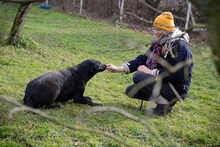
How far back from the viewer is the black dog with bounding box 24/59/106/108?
3841 millimetres

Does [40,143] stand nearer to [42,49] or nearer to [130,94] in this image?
[130,94]

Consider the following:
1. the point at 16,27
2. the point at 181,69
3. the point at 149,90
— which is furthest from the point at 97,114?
the point at 16,27

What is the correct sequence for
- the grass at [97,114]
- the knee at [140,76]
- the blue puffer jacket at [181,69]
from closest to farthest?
the grass at [97,114], the blue puffer jacket at [181,69], the knee at [140,76]

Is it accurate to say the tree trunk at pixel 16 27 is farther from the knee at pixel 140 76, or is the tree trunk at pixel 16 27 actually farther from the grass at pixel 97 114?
the knee at pixel 140 76

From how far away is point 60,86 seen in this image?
4.18 meters

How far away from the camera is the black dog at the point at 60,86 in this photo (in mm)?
3841

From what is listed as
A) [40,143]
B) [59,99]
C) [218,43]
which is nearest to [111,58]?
[59,99]

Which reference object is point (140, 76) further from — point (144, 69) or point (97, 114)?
point (97, 114)

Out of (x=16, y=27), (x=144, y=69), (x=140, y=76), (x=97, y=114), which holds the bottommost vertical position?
(x=97, y=114)

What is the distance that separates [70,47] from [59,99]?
15.5ft

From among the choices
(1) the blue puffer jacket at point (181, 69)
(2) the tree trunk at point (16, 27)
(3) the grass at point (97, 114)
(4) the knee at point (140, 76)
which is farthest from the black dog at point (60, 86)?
(2) the tree trunk at point (16, 27)

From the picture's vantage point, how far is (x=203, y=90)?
6680 mm

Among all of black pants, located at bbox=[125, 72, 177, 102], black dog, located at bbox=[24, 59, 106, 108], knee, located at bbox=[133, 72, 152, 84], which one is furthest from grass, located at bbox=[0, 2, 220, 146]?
knee, located at bbox=[133, 72, 152, 84]

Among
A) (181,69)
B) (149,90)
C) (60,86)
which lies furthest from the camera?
(149,90)
